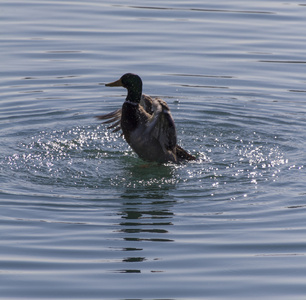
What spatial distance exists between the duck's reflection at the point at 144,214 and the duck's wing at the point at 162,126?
0.32 meters

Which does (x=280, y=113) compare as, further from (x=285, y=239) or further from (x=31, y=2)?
(x=31, y=2)

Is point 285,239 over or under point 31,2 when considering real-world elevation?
under

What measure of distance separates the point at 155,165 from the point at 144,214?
1.81m

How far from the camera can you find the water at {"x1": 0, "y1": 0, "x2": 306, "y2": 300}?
5965 millimetres

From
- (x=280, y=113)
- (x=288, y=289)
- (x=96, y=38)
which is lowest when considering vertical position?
(x=288, y=289)

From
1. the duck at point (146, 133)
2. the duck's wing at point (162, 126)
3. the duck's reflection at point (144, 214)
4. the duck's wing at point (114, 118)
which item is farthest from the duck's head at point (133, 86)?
the duck's reflection at point (144, 214)

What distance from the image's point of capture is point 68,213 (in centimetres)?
702

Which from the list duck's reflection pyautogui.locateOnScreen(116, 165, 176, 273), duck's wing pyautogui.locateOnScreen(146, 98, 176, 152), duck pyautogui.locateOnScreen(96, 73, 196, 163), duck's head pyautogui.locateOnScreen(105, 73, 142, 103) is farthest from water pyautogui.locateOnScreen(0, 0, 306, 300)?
duck's head pyautogui.locateOnScreen(105, 73, 142, 103)

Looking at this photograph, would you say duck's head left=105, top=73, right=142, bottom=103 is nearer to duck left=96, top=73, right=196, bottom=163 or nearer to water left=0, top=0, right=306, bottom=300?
duck left=96, top=73, right=196, bottom=163

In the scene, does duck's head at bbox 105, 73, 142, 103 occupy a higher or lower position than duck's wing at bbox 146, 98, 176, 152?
higher

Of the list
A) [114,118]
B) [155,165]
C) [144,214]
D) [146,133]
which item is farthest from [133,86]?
[144,214]

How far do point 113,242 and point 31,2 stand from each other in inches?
425

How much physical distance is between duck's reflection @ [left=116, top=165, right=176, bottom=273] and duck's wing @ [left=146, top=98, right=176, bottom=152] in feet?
1.05

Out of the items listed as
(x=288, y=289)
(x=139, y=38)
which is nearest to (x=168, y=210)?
(x=288, y=289)
